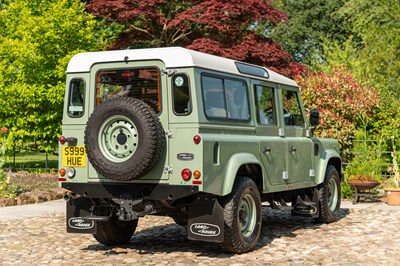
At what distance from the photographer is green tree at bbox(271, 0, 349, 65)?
Result: 140 ft

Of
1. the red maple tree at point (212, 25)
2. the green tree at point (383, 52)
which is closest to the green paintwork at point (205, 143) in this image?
the red maple tree at point (212, 25)

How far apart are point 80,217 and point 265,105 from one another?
10.1ft

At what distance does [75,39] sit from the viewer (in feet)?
64.8

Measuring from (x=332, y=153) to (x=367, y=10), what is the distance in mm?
24683

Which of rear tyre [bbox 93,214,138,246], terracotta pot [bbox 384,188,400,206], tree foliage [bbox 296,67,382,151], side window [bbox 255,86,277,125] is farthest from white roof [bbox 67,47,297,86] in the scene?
tree foliage [bbox 296,67,382,151]

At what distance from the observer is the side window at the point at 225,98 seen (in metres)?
7.91

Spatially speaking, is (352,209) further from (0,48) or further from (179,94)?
(0,48)

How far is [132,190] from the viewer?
7.83 metres

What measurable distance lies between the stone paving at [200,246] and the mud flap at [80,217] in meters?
0.33

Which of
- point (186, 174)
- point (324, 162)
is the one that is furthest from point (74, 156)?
point (324, 162)

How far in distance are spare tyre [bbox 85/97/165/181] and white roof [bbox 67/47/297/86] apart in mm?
635

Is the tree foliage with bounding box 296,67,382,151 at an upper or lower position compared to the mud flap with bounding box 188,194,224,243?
upper

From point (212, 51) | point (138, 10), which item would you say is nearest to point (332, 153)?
point (212, 51)

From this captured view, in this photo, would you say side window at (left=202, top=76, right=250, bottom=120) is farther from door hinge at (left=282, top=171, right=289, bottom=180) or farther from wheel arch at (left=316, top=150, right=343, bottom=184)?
wheel arch at (left=316, top=150, right=343, bottom=184)
